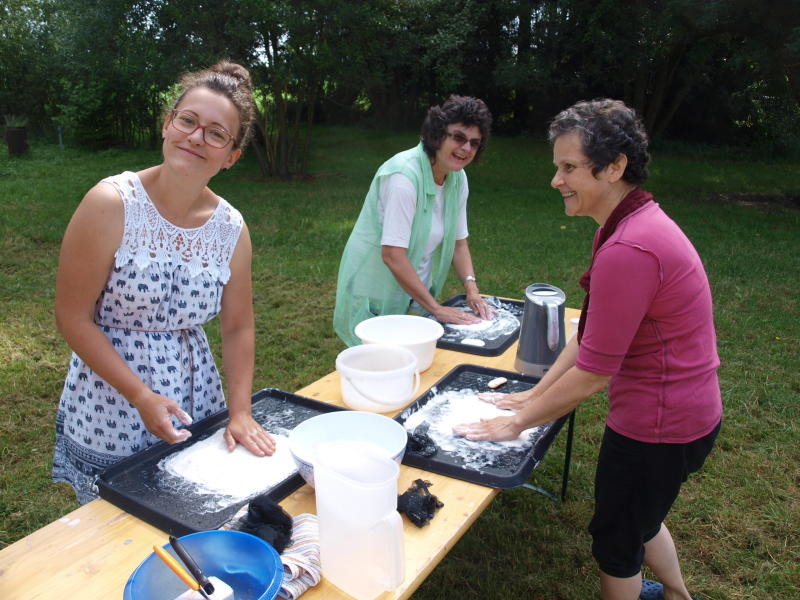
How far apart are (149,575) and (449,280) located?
4.98 m

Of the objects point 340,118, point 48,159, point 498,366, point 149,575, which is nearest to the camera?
point 149,575

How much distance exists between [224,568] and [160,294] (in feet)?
2.52

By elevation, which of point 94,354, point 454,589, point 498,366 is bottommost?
point 454,589

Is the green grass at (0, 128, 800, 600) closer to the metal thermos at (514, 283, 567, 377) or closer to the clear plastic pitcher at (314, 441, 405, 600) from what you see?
the metal thermos at (514, 283, 567, 377)

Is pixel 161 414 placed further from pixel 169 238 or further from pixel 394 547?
pixel 394 547

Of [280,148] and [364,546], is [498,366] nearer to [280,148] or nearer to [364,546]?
[364,546]

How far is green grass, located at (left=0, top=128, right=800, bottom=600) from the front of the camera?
261 cm

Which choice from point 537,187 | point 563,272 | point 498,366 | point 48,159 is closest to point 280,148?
point 537,187

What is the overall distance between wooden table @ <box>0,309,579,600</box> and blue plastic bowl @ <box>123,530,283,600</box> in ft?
0.36

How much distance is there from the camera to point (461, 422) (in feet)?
5.90

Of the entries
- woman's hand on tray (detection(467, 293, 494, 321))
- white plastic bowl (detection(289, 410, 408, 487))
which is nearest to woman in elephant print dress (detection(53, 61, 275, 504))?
white plastic bowl (detection(289, 410, 408, 487))

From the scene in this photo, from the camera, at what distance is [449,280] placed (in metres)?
5.93

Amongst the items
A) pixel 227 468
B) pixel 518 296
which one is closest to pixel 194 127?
pixel 227 468

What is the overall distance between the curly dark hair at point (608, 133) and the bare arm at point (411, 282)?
1.05 meters
